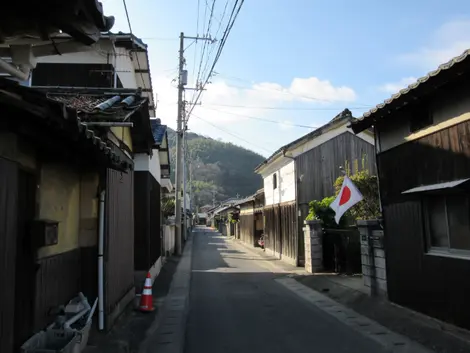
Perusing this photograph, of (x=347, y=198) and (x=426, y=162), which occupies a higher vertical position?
(x=426, y=162)

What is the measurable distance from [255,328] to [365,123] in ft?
17.4

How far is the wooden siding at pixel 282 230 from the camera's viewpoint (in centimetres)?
1948

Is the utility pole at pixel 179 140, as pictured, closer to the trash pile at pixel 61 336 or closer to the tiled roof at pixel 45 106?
the trash pile at pixel 61 336

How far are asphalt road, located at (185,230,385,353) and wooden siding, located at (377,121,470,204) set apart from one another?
10.3 ft

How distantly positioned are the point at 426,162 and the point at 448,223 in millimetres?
1240

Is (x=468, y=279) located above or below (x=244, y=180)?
below

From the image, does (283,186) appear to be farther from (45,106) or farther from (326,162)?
(45,106)

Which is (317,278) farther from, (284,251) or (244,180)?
(244,180)

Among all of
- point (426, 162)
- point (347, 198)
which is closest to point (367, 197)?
point (347, 198)

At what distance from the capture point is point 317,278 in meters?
14.5

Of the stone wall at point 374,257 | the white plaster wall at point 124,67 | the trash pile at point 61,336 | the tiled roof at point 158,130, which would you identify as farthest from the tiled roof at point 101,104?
the stone wall at point 374,257

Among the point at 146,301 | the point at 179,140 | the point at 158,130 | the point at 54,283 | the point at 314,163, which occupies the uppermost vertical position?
the point at 179,140

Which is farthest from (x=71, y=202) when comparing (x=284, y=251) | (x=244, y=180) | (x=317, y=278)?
(x=244, y=180)

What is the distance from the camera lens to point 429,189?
756 cm
